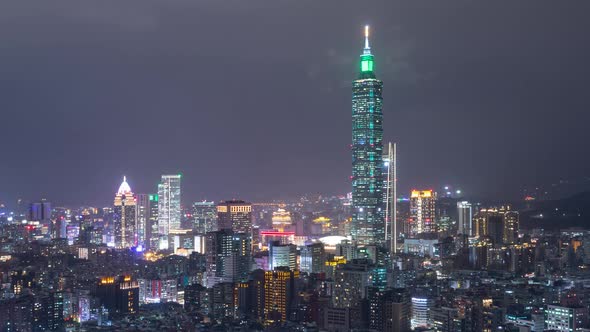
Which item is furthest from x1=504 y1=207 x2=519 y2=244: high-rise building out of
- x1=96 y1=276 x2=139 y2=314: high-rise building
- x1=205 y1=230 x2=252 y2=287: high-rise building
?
x1=96 y1=276 x2=139 y2=314: high-rise building

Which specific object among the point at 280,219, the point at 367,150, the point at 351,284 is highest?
the point at 367,150

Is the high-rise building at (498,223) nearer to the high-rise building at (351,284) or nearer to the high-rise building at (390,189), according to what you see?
the high-rise building at (390,189)

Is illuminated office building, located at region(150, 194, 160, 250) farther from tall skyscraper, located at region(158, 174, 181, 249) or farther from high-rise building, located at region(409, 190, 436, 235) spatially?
high-rise building, located at region(409, 190, 436, 235)

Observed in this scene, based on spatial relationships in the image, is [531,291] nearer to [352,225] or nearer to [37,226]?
[352,225]

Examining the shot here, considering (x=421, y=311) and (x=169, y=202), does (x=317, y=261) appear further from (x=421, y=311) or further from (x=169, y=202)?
(x=169, y=202)

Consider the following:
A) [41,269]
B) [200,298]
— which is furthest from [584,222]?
[41,269]

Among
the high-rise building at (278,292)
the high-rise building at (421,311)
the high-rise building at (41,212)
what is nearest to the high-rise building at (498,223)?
the high-rise building at (278,292)

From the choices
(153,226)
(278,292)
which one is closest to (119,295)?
(278,292)
